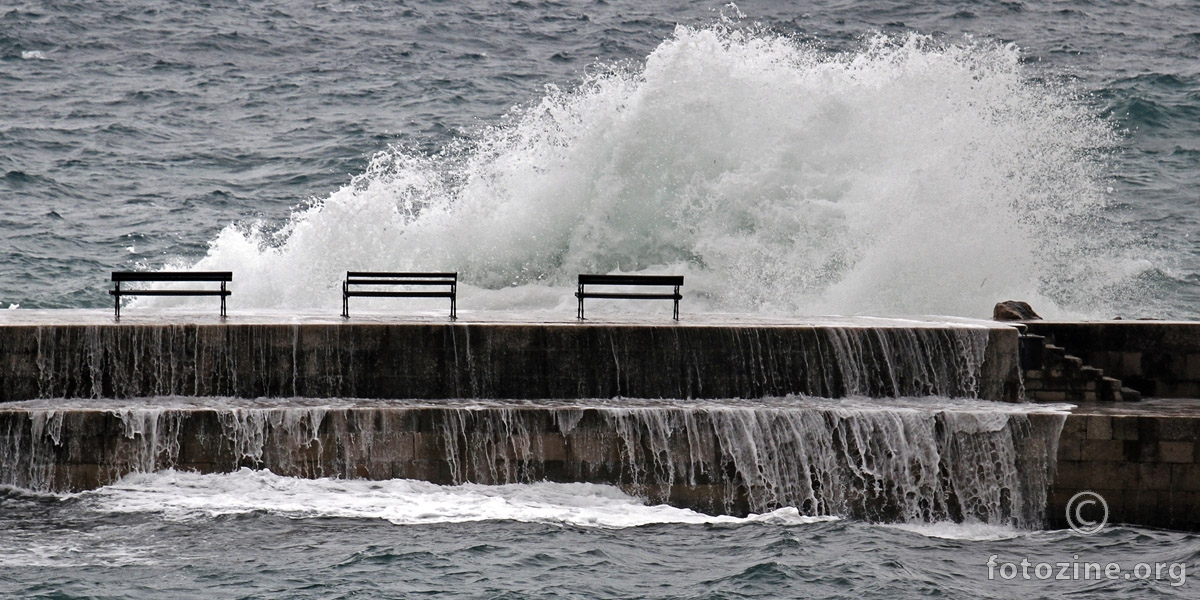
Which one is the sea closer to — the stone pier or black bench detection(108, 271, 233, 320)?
the stone pier

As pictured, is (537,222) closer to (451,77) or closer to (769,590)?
(769,590)

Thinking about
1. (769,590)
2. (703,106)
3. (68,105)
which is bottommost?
(769,590)

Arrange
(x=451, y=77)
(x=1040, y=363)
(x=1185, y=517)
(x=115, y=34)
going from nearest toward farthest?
(x=1185, y=517) → (x=1040, y=363) → (x=451, y=77) → (x=115, y=34)

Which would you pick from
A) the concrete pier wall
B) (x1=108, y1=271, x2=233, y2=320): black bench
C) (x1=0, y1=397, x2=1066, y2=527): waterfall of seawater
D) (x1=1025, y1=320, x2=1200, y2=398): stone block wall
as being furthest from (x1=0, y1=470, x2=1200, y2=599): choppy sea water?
(x1=1025, y1=320, x2=1200, y2=398): stone block wall

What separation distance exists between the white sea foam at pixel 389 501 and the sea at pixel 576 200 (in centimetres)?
4

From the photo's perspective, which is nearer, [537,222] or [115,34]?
[537,222]

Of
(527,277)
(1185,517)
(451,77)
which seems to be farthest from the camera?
(451,77)

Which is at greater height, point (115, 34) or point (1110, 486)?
point (115, 34)

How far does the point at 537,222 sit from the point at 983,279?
6171mm

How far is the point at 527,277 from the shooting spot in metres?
18.9

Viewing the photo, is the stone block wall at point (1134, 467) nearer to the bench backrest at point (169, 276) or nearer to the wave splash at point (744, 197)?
the wave splash at point (744, 197)

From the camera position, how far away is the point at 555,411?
11.0 metres

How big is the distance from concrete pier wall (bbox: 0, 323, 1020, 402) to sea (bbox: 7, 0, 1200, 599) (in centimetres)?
119

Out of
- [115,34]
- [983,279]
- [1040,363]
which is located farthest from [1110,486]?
[115,34]
